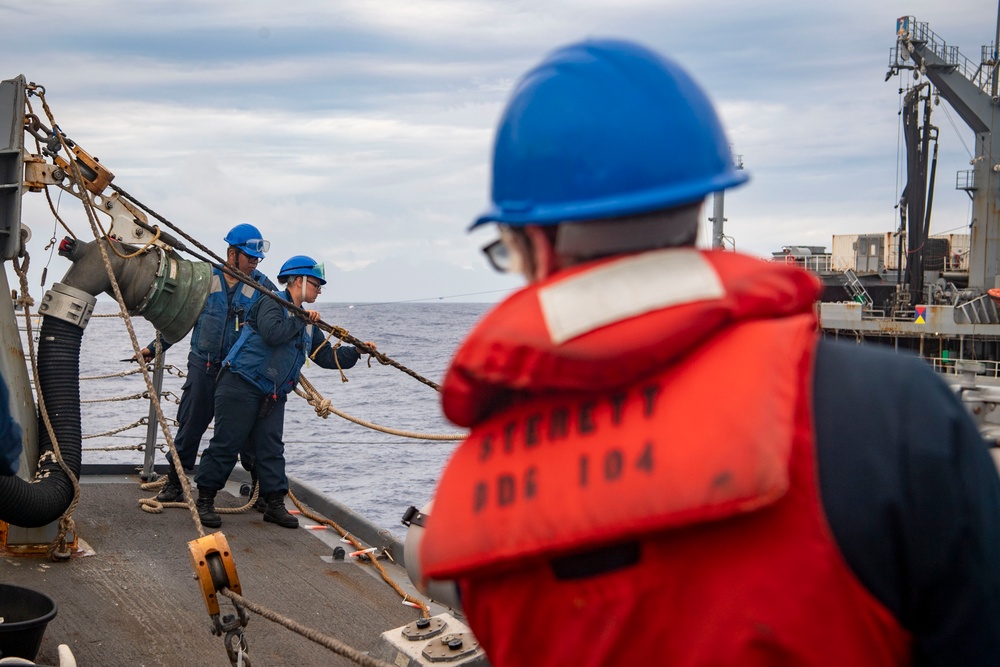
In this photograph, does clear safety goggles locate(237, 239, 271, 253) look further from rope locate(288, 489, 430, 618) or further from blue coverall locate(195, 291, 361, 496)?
rope locate(288, 489, 430, 618)

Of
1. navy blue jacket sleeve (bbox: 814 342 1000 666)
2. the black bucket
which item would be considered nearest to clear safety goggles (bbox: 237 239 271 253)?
the black bucket

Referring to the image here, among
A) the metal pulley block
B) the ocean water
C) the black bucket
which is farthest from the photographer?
the ocean water

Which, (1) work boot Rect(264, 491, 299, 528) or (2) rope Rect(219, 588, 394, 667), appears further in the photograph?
(1) work boot Rect(264, 491, 299, 528)

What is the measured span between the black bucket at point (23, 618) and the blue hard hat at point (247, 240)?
3.73m

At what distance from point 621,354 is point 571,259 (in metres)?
0.19

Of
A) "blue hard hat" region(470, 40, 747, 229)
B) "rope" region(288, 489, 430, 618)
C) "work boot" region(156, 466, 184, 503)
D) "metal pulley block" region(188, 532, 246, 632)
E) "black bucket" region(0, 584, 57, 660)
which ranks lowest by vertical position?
"rope" region(288, 489, 430, 618)

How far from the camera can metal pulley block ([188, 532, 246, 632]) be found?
355 cm

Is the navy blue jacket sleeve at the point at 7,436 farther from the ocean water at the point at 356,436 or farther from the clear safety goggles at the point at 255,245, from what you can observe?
the clear safety goggles at the point at 255,245

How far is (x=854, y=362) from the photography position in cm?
112

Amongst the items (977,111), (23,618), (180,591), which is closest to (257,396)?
(180,591)

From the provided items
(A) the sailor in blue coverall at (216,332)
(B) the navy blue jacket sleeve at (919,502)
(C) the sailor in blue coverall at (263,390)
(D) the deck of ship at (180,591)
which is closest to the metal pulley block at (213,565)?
(D) the deck of ship at (180,591)

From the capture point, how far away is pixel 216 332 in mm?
7449

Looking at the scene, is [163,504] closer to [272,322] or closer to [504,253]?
[272,322]

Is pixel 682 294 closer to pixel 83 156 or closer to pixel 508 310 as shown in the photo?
pixel 508 310
